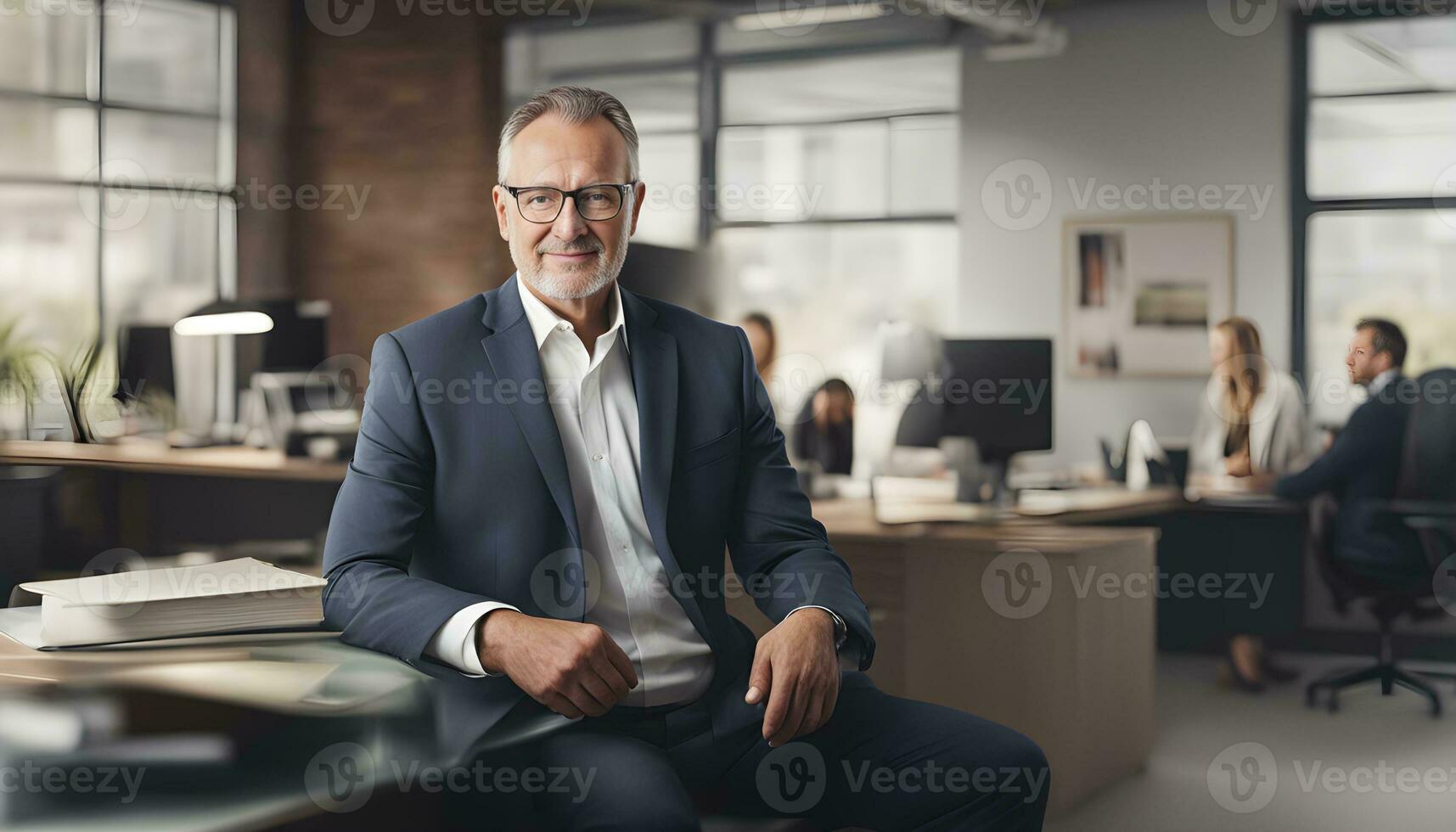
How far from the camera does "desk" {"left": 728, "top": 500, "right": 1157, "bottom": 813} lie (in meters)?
3.27

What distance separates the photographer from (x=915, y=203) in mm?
8062

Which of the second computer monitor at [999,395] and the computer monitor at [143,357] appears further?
the computer monitor at [143,357]

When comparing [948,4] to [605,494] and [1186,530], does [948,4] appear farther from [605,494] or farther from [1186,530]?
[605,494]

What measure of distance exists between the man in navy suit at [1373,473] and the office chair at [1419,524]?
0.03 meters

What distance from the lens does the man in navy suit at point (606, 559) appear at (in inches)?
56.9

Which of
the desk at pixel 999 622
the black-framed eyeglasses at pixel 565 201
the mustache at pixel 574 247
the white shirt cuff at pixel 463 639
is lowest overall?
the desk at pixel 999 622

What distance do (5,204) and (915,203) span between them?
208 inches

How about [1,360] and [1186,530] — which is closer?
[1186,530]

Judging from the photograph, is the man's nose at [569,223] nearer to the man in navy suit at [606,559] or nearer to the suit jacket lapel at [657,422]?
the man in navy suit at [606,559]

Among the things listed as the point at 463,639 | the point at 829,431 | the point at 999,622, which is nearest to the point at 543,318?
the point at 463,639

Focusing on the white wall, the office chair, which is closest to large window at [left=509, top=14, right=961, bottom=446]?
the white wall

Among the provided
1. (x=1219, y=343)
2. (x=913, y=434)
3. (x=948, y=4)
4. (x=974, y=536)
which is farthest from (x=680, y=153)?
(x=974, y=536)

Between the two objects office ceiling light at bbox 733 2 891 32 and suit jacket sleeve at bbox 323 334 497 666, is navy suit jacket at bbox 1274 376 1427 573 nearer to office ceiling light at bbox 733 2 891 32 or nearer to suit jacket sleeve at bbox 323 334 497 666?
office ceiling light at bbox 733 2 891 32

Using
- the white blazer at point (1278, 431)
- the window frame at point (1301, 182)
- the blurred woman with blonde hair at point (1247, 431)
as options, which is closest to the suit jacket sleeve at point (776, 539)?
the blurred woman with blonde hair at point (1247, 431)
